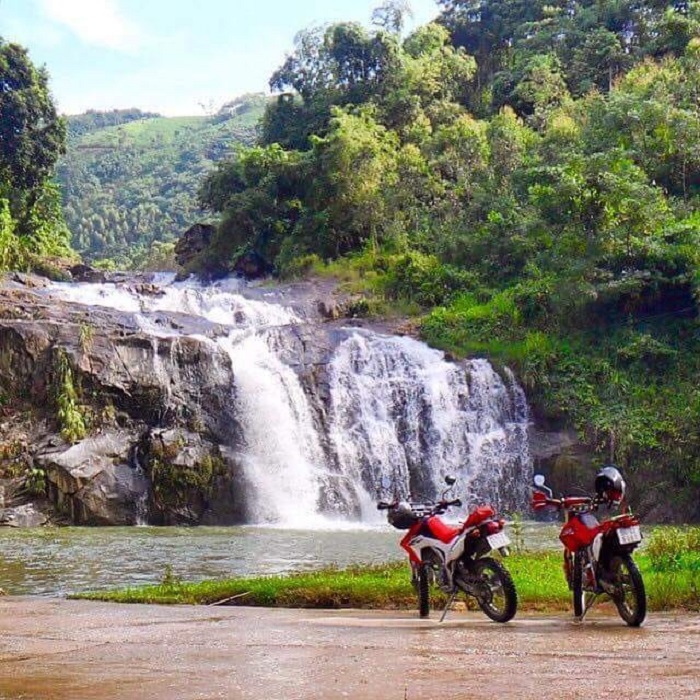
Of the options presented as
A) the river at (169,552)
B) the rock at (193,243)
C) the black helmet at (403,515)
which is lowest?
the river at (169,552)

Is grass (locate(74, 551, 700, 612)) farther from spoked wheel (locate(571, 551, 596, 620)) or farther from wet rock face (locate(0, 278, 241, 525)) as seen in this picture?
wet rock face (locate(0, 278, 241, 525))

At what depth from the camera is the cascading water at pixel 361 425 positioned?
71.4ft

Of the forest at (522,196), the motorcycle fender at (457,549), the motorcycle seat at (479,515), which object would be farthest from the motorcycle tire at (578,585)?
the forest at (522,196)

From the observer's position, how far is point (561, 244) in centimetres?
2680

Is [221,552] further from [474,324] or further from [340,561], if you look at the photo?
[474,324]

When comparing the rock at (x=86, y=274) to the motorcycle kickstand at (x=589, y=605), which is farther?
the rock at (x=86, y=274)

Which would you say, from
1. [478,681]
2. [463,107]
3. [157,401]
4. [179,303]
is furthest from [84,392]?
[463,107]

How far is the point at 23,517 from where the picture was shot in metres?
19.3

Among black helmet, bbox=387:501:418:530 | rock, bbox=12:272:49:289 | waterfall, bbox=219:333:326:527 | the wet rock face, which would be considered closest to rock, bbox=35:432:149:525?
→ the wet rock face

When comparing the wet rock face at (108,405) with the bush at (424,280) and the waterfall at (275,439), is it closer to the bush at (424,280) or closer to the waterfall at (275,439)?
the waterfall at (275,439)

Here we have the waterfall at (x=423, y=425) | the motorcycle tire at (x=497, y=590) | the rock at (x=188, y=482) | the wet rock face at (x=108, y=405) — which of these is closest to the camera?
the motorcycle tire at (x=497, y=590)

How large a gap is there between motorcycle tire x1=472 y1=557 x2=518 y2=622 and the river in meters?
4.74

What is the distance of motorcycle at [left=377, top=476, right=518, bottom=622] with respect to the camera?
6.52 metres

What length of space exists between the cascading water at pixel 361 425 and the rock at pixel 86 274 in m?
9.84
